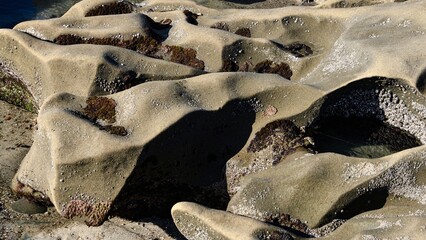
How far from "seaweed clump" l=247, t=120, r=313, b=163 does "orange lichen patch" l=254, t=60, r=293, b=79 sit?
12.5 ft

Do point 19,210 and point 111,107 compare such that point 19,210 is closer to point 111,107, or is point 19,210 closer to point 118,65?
point 111,107

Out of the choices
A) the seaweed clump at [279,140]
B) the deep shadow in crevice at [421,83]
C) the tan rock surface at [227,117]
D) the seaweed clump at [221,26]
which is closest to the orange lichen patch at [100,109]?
the tan rock surface at [227,117]

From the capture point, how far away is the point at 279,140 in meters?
23.9

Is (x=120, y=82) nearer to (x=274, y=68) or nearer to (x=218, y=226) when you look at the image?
(x=274, y=68)

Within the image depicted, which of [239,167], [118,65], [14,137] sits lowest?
[14,137]

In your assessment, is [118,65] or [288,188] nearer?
[288,188]

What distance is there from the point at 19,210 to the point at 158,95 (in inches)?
231

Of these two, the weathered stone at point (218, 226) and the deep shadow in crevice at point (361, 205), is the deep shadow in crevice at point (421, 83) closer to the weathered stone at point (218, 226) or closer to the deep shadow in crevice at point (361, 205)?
the deep shadow in crevice at point (361, 205)

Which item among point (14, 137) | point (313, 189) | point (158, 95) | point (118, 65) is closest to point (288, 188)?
point (313, 189)

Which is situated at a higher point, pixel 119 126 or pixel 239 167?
pixel 119 126

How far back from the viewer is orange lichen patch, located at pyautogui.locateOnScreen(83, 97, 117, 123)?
22.7 m

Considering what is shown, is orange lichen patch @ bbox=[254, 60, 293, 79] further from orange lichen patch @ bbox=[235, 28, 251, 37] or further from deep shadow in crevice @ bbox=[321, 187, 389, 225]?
deep shadow in crevice @ bbox=[321, 187, 389, 225]

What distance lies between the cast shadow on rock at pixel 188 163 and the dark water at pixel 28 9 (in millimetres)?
19055

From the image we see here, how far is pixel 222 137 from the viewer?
23.6 m
